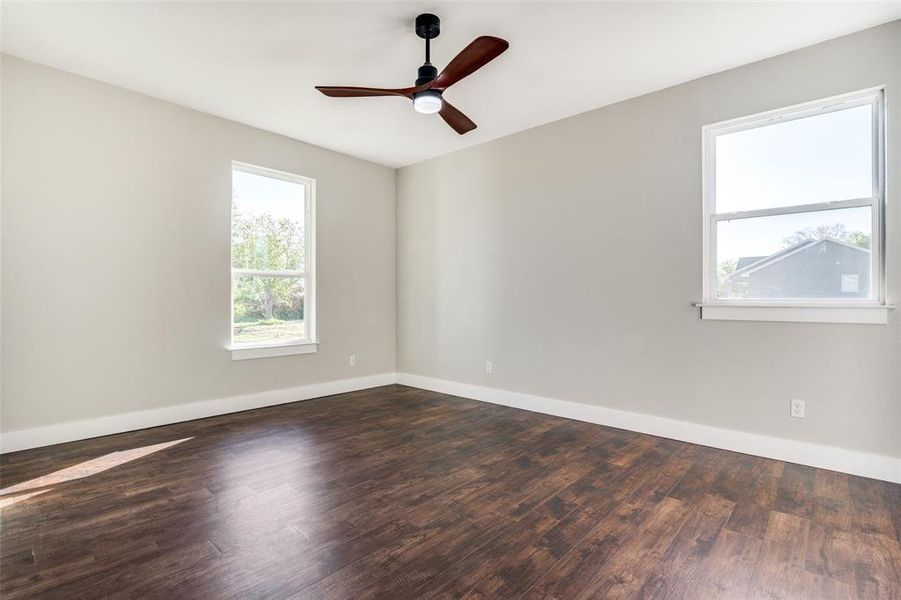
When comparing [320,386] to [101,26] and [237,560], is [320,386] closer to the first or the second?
[237,560]

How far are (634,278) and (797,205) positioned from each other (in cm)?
115

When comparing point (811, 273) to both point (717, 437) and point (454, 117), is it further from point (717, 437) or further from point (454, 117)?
point (454, 117)

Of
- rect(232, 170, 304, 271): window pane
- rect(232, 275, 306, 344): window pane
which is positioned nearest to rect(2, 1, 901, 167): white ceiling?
rect(232, 170, 304, 271): window pane

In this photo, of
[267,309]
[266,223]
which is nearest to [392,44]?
[266,223]

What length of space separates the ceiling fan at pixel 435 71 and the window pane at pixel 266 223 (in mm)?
1917

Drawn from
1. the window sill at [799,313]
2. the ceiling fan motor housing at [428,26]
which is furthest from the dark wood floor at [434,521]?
the ceiling fan motor housing at [428,26]

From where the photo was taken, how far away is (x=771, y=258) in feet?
9.78

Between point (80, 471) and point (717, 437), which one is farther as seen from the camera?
point (717, 437)

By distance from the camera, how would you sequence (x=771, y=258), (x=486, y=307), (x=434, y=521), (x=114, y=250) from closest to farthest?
1. (x=434, y=521)
2. (x=771, y=258)
3. (x=114, y=250)
4. (x=486, y=307)

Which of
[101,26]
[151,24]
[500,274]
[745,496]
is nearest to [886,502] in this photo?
[745,496]

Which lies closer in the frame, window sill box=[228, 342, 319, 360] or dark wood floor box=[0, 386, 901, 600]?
dark wood floor box=[0, 386, 901, 600]

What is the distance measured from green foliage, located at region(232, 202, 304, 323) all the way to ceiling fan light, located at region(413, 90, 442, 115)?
7.89ft

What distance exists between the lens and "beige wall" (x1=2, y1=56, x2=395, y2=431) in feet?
9.93

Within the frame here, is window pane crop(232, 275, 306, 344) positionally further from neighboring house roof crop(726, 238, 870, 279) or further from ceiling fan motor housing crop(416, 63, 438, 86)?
neighboring house roof crop(726, 238, 870, 279)
